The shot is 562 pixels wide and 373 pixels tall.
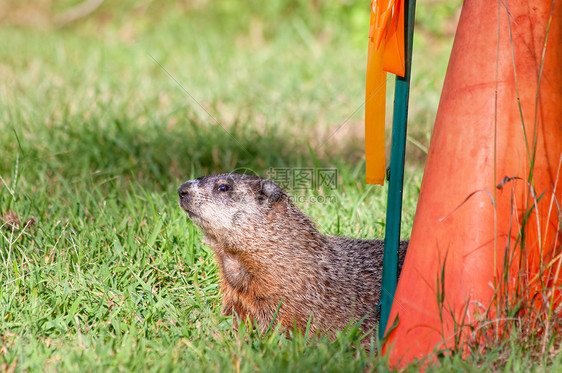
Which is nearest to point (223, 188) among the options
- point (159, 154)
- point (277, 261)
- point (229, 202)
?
point (229, 202)

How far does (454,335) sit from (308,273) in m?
0.88

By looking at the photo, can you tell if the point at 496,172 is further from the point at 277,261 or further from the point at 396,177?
the point at 277,261

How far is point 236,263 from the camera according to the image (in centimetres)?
304

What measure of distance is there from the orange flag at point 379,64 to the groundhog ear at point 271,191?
63 cm

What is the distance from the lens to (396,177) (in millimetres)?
2568

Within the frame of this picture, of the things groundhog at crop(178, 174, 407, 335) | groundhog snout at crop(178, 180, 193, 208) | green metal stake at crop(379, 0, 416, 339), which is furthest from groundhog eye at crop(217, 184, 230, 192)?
green metal stake at crop(379, 0, 416, 339)

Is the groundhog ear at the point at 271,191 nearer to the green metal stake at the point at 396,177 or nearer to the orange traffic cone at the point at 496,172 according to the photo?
the green metal stake at the point at 396,177

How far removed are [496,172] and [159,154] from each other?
281 centimetres

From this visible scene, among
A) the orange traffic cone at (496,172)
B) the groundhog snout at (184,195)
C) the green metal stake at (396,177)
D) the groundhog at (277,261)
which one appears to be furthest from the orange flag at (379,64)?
the groundhog snout at (184,195)

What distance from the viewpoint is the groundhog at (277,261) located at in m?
2.97

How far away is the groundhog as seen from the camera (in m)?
2.97

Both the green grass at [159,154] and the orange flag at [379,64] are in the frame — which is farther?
the green grass at [159,154]

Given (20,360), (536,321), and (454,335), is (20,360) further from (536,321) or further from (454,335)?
(536,321)

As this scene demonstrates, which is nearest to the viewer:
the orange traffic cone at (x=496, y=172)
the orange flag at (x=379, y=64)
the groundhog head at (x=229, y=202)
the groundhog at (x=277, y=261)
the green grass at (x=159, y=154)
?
the orange traffic cone at (x=496, y=172)
